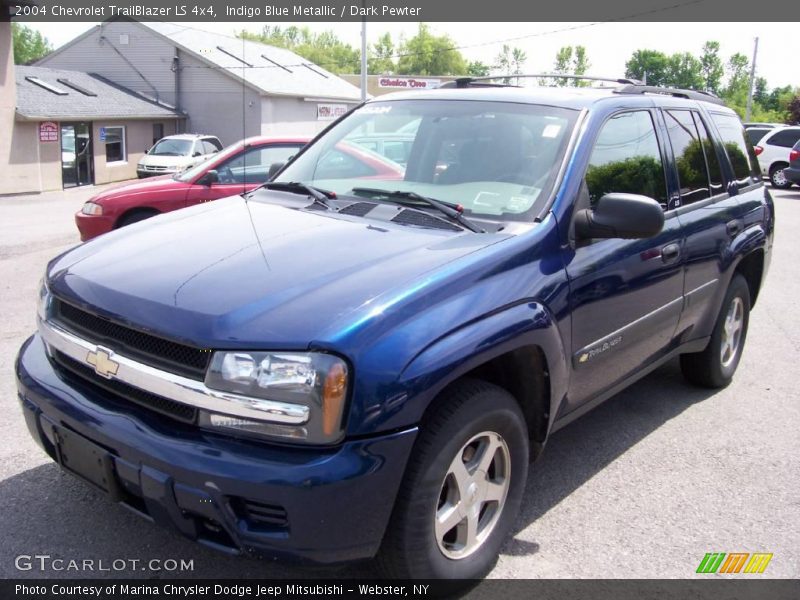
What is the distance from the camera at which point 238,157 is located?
9141mm

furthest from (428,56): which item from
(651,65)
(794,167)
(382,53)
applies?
(794,167)

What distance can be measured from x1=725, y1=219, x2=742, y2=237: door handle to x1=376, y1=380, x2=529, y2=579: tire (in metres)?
2.41

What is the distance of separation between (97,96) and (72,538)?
29.1 m

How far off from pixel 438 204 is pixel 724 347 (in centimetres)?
279

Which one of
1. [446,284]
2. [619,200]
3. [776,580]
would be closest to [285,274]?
[446,284]

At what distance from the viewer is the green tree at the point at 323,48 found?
8200 cm

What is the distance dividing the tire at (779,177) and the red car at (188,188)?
1887cm

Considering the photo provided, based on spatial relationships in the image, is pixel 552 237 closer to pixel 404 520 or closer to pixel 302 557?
pixel 404 520

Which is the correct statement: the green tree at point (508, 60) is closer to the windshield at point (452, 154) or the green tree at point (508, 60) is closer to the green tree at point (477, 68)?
the green tree at point (477, 68)

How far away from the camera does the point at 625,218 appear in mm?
3176

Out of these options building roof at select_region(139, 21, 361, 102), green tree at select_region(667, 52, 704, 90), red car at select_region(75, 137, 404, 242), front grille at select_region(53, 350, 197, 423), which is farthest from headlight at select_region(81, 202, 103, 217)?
green tree at select_region(667, 52, 704, 90)

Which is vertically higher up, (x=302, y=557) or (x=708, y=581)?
(x=302, y=557)

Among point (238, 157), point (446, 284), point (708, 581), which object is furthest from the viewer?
point (238, 157)

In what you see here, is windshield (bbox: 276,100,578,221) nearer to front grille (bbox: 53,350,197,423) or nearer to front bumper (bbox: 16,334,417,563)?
front bumper (bbox: 16,334,417,563)
